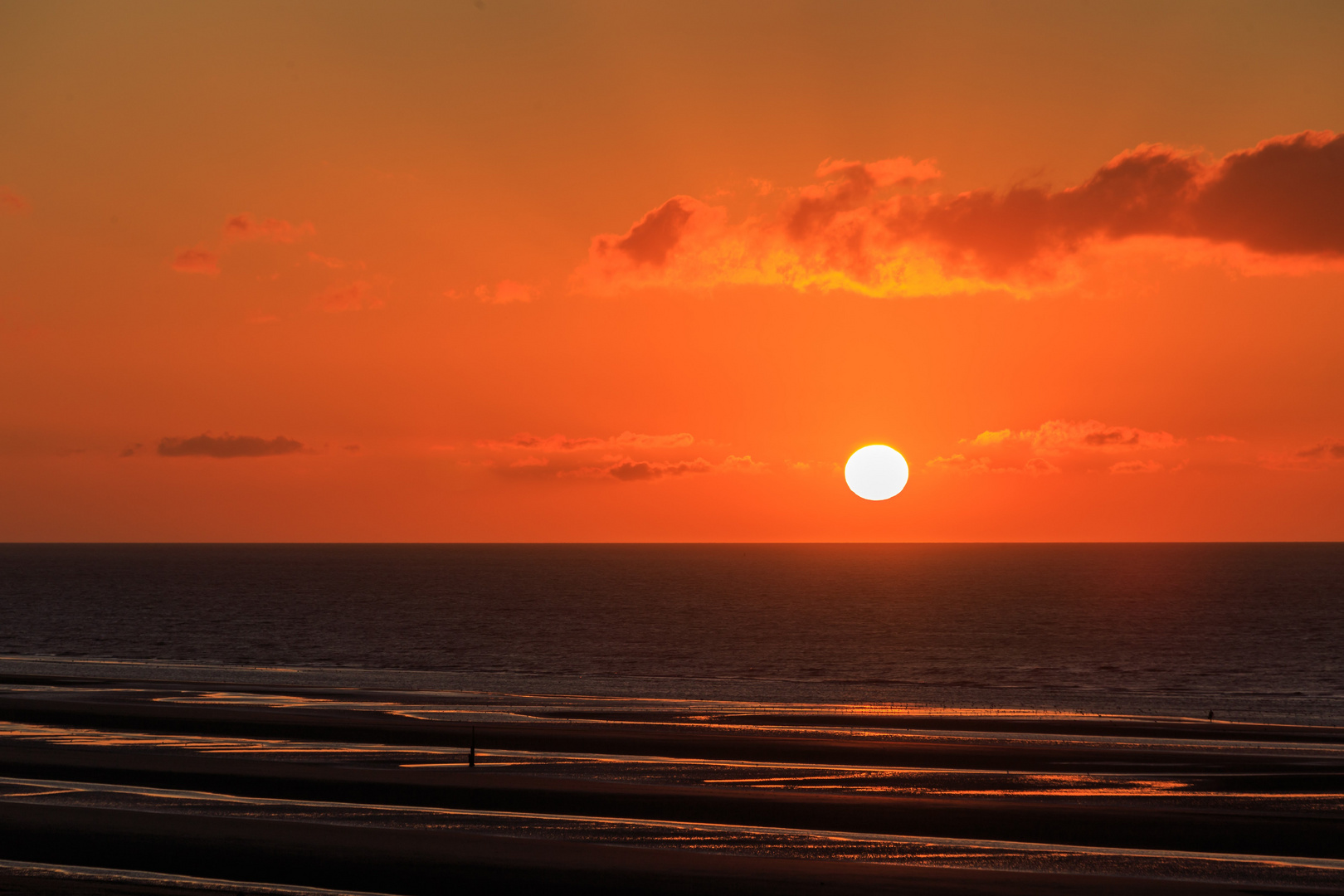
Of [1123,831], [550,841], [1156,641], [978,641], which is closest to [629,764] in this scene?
[550,841]

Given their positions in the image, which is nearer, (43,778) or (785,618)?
(43,778)

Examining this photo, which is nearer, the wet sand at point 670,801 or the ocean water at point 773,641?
the wet sand at point 670,801

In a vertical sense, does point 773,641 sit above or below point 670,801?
above

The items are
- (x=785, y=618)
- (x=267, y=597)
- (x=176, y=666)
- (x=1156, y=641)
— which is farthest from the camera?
(x=267, y=597)

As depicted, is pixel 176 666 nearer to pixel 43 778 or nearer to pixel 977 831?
pixel 43 778

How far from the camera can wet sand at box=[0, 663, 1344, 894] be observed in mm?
19719

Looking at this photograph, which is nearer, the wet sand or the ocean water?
the wet sand

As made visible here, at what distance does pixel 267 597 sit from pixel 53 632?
184 feet

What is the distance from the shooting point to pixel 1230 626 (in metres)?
101

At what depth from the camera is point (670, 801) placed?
2550 cm

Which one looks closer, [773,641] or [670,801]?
[670,801]

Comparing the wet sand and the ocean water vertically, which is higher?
the ocean water

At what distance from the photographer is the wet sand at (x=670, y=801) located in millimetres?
19719

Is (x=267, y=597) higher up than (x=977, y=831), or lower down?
higher up
